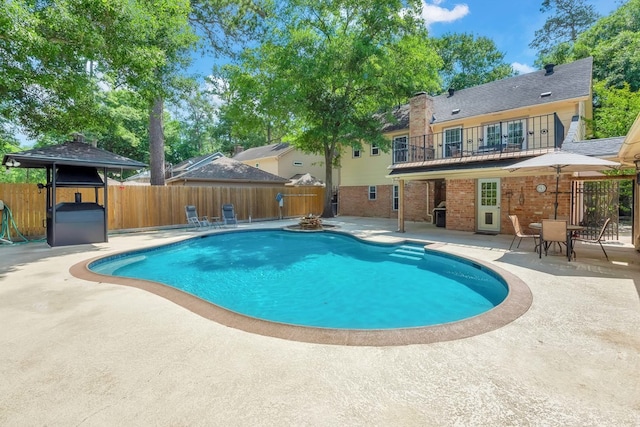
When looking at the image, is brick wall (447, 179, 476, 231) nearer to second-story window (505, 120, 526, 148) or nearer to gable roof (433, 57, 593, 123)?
second-story window (505, 120, 526, 148)

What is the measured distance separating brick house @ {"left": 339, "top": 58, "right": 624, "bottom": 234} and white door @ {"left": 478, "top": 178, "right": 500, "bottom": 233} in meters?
0.04

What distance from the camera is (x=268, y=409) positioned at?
2.16 m

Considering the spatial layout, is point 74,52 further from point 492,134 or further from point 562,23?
point 562,23

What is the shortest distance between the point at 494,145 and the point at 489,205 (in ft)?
8.13

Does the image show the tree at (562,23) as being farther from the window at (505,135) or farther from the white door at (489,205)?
the white door at (489,205)

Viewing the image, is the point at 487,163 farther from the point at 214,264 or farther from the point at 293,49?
the point at 293,49

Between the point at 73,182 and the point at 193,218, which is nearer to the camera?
the point at 73,182

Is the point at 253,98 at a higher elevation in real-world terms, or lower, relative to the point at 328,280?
higher

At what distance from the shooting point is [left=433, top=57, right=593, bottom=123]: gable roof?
11953mm

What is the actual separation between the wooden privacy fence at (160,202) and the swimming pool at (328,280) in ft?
13.2

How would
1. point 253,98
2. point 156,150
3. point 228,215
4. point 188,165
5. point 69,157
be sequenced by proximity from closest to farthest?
point 69,157, point 228,215, point 156,150, point 253,98, point 188,165

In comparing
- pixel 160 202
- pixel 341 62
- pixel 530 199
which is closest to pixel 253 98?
pixel 341 62

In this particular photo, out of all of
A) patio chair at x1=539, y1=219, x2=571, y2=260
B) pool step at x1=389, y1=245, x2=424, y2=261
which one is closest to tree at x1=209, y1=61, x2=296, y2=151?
pool step at x1=389, y1=245, x2=424, y2=261

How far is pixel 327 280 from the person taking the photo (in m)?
7.21
